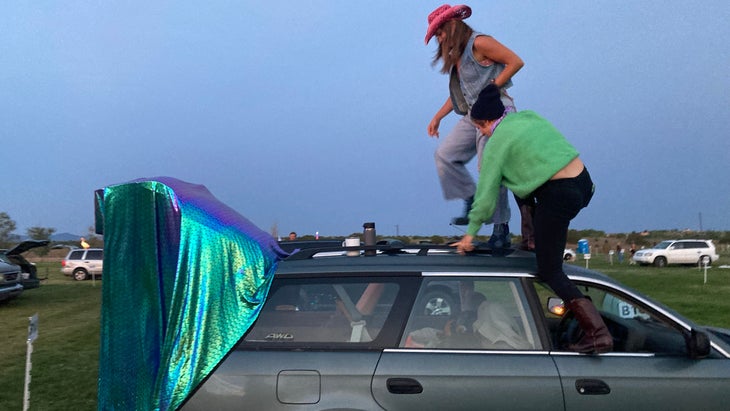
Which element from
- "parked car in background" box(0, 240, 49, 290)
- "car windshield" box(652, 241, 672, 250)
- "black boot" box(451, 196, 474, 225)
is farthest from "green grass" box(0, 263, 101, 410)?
"car windshield" box(652, 241, 672, 250)

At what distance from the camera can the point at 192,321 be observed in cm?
337

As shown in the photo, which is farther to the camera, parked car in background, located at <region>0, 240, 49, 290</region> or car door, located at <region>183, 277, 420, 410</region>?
parked car in background, located at <region>0, 240, 49, 290</region>

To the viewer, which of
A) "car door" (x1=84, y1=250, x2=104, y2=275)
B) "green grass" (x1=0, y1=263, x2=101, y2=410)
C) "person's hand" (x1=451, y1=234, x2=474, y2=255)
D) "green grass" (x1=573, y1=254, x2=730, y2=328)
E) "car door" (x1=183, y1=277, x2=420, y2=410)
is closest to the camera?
"car door" (x1=183, y1=277, x2=420, y2=410)

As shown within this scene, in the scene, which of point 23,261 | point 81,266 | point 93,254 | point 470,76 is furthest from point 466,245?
point 93,254

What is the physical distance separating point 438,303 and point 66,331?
9.98 meters

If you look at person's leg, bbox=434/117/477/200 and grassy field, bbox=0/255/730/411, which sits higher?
person's leg, bbox=434/117/477/200

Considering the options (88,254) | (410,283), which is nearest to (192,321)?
(410,283)

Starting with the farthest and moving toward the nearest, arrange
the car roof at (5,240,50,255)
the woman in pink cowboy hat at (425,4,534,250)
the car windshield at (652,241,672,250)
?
the car windshield at (652,241,672,250)
the car roof at (5,240,50,255)
the woman in pink cowboy hat at (425,4,534,250)

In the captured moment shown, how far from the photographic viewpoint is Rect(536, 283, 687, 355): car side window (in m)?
3.50

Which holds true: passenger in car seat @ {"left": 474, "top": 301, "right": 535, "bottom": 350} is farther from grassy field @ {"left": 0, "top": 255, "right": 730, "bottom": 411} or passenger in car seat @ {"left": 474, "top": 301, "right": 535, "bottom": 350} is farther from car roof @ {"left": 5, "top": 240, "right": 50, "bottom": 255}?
car roof @ {"left": 5, "top": 240, "right": 50, "bottom": 255}

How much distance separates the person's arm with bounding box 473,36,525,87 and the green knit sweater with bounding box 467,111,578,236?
71 cm

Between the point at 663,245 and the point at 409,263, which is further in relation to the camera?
the point at 663,245

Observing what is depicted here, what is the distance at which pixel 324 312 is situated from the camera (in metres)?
3.43

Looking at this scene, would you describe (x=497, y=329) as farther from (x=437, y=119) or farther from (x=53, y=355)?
(x=53, y=355)
